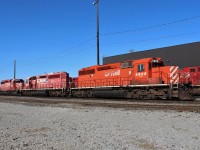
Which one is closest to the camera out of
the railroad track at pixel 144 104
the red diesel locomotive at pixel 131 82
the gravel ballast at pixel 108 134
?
the gravel ballast at pixel 108 134

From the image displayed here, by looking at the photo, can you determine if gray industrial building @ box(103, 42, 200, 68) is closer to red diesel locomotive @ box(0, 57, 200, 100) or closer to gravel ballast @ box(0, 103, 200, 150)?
red diesel locomotive @ box(0, 57, 200, 100)

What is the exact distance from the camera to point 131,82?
2333 cm

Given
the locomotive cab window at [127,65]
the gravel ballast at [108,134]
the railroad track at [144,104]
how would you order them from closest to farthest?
1. the gravel ballast at [108,134]
2. the railroad track at [144,104]
3. the locomotive cab window at [127,65]

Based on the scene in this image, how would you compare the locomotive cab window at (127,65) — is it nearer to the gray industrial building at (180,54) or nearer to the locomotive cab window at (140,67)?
the locomotive cab window at (140,67)

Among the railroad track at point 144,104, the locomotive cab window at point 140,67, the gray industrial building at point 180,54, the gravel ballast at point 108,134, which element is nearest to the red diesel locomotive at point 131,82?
the locomotive cab window at point 140,67

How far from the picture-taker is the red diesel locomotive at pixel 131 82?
2072 cm

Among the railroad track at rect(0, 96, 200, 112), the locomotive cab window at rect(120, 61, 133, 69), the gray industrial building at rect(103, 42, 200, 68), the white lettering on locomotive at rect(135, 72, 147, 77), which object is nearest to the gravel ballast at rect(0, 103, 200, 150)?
the railroad track at rect(0, 96, 200, 112)

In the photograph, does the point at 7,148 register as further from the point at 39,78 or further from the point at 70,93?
the point at 39,78

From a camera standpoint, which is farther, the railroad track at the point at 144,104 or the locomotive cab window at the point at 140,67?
the locomotive cab window at the point at 140,67

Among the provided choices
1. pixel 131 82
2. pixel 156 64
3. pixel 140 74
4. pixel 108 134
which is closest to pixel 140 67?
pixel 140 74

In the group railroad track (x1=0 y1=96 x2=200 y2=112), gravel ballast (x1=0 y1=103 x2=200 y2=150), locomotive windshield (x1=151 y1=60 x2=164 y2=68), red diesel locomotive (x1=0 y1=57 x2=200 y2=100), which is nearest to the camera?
gravel ballast (x1=0 y1=103 x2=200 y2=150)

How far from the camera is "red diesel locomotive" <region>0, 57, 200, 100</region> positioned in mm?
20719

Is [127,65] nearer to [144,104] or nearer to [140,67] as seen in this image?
[140,67]

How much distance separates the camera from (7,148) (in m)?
6.07
